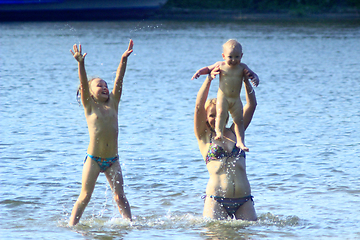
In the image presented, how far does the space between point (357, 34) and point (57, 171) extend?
33.7 m

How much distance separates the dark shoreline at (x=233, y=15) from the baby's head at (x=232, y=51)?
2320 inches

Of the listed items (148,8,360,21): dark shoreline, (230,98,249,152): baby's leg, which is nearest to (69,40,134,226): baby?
(230,98,249,152): baby's leg

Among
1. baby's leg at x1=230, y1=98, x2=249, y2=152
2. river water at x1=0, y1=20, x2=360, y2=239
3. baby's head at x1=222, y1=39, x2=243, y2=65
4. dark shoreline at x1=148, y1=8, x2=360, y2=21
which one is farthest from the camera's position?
dark shoreline at x1=148, y1=8, x2=360, y2=21

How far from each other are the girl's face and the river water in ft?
4.22

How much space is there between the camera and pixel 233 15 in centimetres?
6981

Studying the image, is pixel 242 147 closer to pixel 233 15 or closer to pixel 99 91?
pixel 99 91

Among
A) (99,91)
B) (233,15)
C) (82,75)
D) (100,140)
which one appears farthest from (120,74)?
(233,15)

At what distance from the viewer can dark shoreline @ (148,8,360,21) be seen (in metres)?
65.1

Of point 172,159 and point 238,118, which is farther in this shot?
point 172,159

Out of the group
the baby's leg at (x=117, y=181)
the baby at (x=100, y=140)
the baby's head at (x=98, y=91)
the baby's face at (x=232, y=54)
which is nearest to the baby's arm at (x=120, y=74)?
the baby at (x=100, y=140)

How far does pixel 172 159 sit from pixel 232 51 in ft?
13.0

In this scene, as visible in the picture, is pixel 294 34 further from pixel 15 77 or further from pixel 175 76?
pixel 15 77

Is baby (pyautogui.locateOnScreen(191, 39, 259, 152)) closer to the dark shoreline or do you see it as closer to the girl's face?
the girl's face

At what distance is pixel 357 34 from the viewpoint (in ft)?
128
